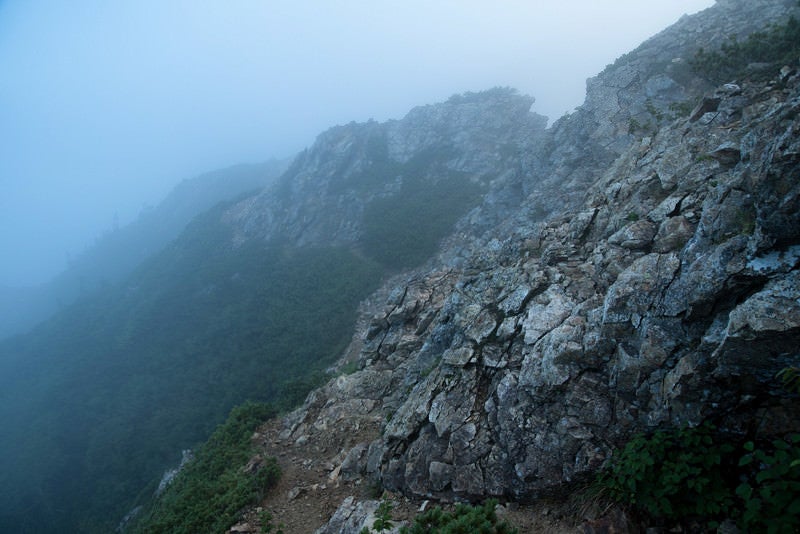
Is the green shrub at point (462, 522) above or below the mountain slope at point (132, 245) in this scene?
below

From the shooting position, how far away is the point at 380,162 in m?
71.0

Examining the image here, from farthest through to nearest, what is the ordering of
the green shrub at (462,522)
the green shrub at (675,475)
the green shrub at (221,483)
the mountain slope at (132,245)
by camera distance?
the mountain slope at (132,245) < the green shrub at (221,483) < the green shrub at (462,522) < the green shrub at (675,475)

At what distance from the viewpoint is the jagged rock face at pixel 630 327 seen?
5.55 meters

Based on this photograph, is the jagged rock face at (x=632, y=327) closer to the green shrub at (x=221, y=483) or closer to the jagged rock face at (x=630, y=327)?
the jagged rock face at (x=630, y=327)

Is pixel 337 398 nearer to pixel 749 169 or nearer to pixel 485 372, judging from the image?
pixel 485 372

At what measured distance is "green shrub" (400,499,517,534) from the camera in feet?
22.8

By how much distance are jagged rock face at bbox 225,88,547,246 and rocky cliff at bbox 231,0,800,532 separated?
43.0 m

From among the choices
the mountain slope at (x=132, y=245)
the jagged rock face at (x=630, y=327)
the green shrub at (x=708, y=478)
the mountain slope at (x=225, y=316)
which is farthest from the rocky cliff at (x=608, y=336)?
the mountain slope at (x=132, y=245)

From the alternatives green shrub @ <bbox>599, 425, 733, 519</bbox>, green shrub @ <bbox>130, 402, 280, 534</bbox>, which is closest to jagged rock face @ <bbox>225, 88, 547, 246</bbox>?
green shrub @ <bbox>130, 402, 280, 534</bbox>

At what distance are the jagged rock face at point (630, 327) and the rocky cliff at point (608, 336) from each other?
1.2 inches

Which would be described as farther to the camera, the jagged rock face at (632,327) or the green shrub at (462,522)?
the green shrub at (462,522)

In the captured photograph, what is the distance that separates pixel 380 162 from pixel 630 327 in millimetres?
67519

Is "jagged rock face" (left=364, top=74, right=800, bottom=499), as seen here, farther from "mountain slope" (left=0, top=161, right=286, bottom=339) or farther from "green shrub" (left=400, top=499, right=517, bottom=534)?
"mountain slope" (left=0, top=161, right=286, bottom=339)

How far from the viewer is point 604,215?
12258 mm
